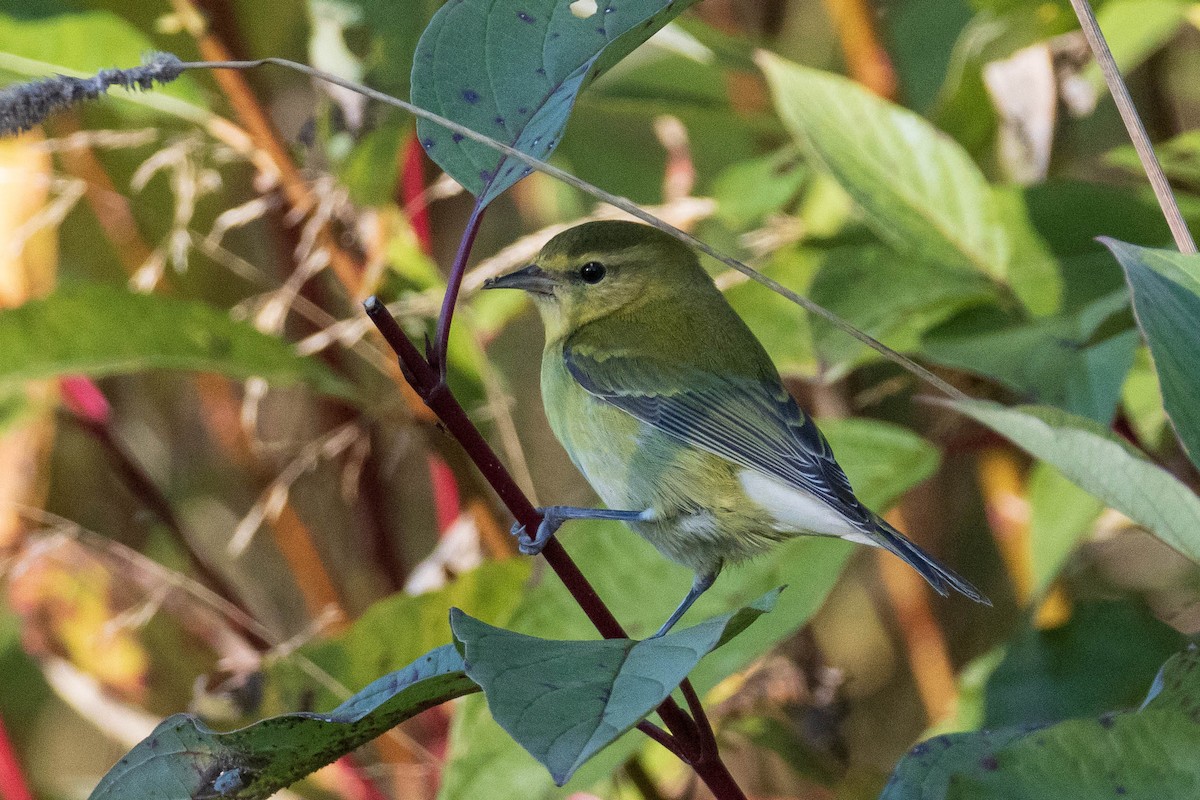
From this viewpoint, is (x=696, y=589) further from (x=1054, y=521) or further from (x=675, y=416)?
(x=1054, y=521)

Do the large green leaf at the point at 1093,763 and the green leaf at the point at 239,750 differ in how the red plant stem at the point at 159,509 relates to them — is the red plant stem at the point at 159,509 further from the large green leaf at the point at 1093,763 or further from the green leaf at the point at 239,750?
the large green leaf at the point at 1093,763

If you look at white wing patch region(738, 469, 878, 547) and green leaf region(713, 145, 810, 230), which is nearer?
white wing patch region(738, 469, 878, 547)

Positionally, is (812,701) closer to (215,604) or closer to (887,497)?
(887,497)

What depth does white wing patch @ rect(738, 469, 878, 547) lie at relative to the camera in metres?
1.52

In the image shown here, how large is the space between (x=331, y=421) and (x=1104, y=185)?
1.54 metres

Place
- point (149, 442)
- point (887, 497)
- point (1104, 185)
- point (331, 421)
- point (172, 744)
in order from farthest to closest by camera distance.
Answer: point (149, 442) < point (331, 421) < point (1104, 185) < point (887, 497) < point (172, 744)

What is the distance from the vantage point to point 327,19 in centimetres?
204

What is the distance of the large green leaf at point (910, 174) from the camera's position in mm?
1804

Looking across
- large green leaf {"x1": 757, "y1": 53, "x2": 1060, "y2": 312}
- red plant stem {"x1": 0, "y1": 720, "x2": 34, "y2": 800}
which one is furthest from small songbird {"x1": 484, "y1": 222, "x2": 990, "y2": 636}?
red plant stem {"x1": 0, "y1": 720, "x2": 34, "y2": 800}

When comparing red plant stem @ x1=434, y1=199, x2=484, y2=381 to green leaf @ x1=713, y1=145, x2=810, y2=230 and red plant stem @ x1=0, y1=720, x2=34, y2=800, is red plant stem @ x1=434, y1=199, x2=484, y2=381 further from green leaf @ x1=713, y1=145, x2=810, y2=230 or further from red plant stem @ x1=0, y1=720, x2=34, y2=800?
red plant stem @ x1=0, y1=720, x2=34, y2=800

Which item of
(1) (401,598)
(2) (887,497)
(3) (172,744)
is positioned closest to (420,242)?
(1) (401,598)

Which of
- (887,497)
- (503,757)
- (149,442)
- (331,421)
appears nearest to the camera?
(503,757)

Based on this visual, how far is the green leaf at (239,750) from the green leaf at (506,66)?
421mm

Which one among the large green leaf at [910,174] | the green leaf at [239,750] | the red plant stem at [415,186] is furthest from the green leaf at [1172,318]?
the red plant stem at [415,186]
